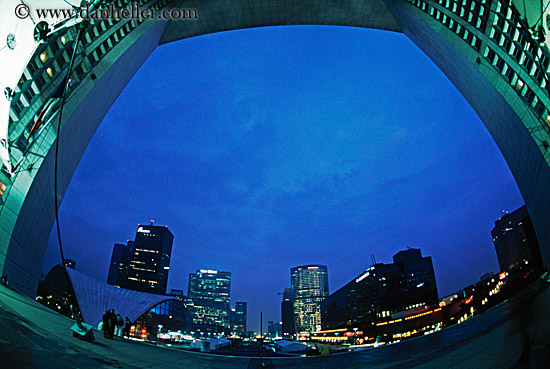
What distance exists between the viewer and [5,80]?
1464cm

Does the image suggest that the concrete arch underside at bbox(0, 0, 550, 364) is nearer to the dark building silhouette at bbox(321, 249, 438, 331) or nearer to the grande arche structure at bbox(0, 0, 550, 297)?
the grande arche structure at bbox(0, 0, 550, 297)

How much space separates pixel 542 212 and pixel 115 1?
51.7m

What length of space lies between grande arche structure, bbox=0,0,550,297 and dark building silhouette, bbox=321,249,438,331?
109075mm

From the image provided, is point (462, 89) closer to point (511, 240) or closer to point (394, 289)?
point (394, 289)

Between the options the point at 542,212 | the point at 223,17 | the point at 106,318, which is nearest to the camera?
the point at 106,318

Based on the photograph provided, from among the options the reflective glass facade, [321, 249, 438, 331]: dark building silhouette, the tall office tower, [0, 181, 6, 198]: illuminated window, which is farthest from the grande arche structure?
the tall office tower

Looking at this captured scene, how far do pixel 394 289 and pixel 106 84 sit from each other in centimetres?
13974

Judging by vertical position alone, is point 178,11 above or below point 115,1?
above

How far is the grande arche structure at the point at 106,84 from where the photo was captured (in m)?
16.7

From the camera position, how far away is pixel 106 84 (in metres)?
34.4

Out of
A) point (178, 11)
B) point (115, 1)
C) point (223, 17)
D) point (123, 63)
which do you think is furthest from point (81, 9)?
point (223, 17)

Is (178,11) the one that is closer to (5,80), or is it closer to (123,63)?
(123,63)

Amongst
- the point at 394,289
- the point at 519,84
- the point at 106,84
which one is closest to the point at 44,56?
the point at 106,84

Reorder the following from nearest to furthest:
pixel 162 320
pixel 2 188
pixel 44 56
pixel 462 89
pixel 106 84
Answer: pixel 2 188, pixel 44 56, pixel 106 84, pixel 462 89, pixel 162 320
